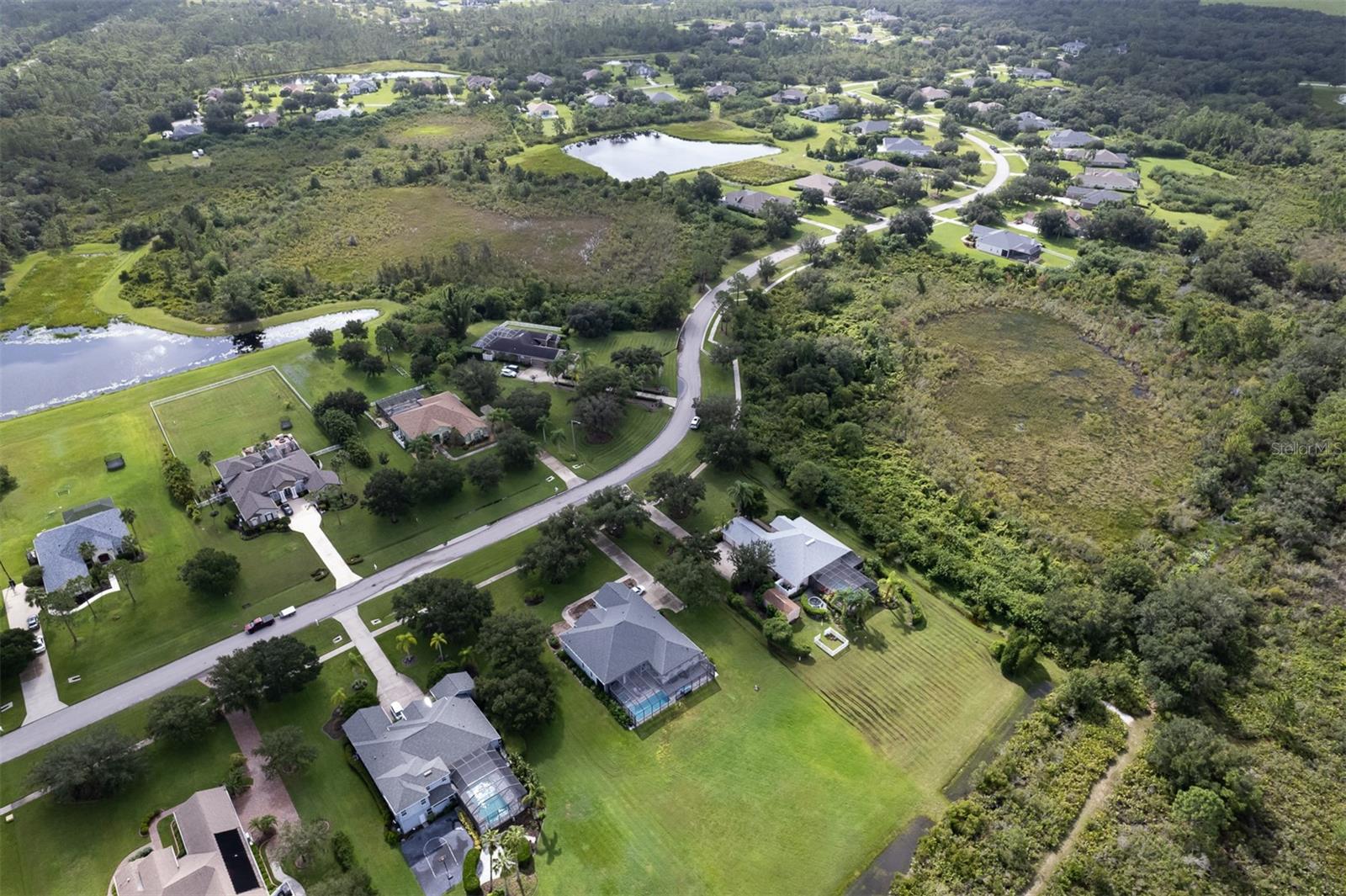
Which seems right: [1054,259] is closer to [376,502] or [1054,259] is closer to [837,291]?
[837,291]

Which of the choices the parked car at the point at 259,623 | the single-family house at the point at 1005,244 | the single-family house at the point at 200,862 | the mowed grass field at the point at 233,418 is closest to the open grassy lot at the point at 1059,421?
the single-family house at the point at 1005,244

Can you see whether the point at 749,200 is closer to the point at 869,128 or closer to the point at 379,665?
the point at 869,128

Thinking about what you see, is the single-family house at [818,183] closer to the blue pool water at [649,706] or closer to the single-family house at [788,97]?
the single-family house at [788,97]

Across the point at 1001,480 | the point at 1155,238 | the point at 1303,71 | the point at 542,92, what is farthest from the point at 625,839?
the point at 1303,71

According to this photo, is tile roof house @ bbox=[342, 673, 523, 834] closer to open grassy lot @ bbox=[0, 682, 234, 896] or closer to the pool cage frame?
the pool cage frame

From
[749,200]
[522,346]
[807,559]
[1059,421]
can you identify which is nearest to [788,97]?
[749,200]

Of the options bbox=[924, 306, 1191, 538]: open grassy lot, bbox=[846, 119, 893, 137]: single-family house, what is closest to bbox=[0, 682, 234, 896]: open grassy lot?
bbox=[924, 306, 1191, 538]: open grassy lot
